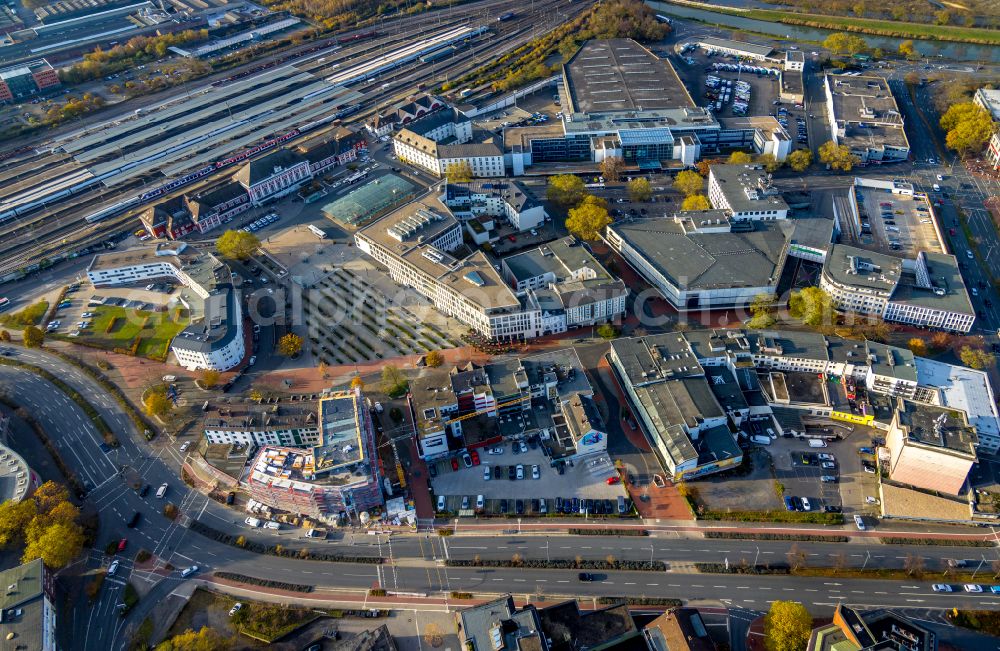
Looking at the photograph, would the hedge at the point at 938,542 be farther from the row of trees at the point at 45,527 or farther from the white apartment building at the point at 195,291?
the row of trees at the point at 45,527

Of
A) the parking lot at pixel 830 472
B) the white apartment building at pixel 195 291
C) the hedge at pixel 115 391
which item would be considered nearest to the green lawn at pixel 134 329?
the white apartment building at pixel 195 291

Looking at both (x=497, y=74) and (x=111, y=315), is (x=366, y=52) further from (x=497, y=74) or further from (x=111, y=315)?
(x=111, y=315)

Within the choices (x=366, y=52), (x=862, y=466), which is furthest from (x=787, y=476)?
(x=366, y=52)

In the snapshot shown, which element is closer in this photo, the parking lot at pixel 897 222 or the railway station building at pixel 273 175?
the parking lot at pixel 897 222

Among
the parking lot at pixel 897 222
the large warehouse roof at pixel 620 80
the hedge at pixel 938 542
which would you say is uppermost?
the large warehouse roof at pixel 620 80

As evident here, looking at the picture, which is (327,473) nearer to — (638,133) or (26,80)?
(638,133)

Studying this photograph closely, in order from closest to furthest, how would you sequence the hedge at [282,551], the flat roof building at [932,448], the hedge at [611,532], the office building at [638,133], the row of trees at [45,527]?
the row of trees at [45,527] → the flat roof building at [932,448] → the hedge at [282,551] → the hedge at [611,532] → the office building at [638,133]

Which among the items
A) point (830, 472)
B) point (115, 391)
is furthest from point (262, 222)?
point (830, 472)
